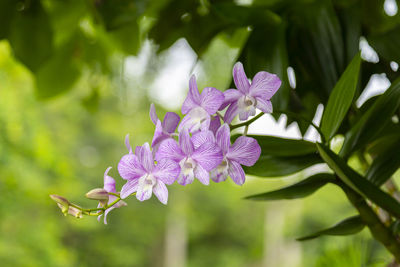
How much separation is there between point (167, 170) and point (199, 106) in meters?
0.04

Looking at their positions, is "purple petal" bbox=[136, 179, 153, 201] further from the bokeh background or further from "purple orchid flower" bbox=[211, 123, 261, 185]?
the bokeh background

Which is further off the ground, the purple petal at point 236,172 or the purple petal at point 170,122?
the purple petal at point 170,122

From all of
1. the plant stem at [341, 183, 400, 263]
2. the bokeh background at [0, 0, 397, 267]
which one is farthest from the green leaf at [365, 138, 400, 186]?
the bokeh background at [0, 0, 397, 267]

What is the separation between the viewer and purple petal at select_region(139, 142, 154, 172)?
23cm

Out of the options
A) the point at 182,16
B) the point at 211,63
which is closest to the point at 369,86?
the point at 182,16

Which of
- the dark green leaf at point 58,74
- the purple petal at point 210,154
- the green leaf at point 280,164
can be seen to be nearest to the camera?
the purple petal at point 210,154

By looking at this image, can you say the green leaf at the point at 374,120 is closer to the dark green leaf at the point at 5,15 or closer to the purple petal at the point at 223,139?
the purple petal at the point at 223,139

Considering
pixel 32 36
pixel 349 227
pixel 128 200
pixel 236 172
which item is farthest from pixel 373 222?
pixel 128 200

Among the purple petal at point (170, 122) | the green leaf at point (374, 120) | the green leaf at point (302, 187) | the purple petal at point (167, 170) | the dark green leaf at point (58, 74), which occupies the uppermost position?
the dark green leaf at point (58, 74)

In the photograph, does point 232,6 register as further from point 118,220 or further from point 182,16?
point 118,220

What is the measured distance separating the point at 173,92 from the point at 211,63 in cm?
73

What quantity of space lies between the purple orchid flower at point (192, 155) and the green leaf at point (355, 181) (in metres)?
0.07

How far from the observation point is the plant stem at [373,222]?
0.32 m

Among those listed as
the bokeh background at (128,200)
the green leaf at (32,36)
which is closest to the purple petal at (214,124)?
the green leaf at (32,36)
